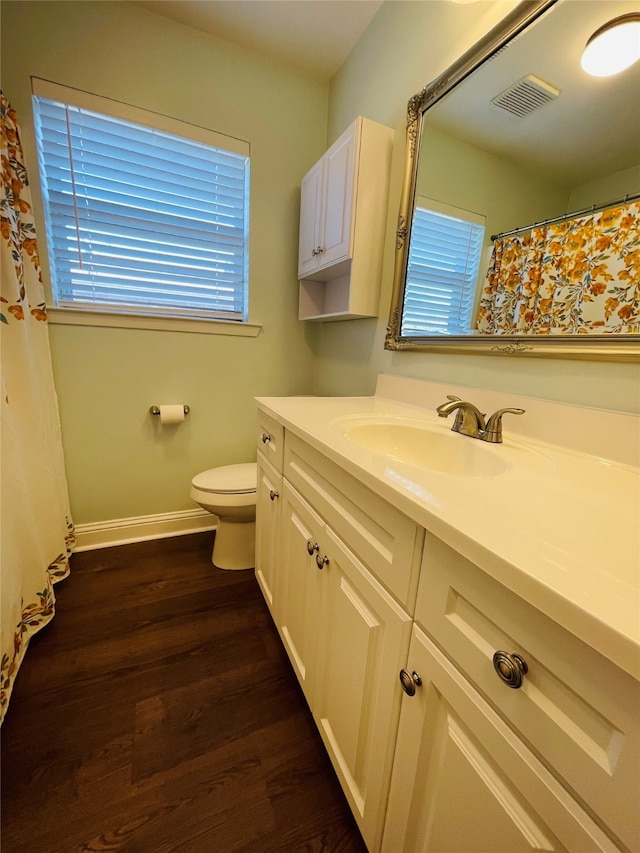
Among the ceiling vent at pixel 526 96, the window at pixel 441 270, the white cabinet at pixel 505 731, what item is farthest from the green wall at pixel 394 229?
the white cabinet at pixel 505 731

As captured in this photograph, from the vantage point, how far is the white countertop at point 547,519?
313mm

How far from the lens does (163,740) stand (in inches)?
38.0

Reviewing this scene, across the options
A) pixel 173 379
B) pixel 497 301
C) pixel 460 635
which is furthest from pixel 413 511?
pixel 173 379

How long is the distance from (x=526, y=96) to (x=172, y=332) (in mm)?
1597

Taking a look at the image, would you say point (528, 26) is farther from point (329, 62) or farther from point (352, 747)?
point (352, 747)

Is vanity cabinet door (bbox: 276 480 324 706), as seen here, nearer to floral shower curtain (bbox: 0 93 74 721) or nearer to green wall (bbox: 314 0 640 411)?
green wall (bbox: 314 0 640 411)

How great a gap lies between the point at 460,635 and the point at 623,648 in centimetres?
21

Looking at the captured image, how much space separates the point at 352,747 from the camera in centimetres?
73

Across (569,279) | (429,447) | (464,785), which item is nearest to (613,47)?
(569,279)

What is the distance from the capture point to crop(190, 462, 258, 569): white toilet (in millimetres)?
1552

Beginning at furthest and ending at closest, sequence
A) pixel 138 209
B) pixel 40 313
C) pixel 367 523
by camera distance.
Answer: pixel 138 209 < pixel 40 313 < pixel 367 523

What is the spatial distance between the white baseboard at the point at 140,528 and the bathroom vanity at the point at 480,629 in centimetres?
124

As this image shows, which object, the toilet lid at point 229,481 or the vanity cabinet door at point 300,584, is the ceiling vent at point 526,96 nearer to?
the vanity cabinet door at point 300,584

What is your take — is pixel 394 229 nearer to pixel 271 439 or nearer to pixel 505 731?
pixel 271 439
